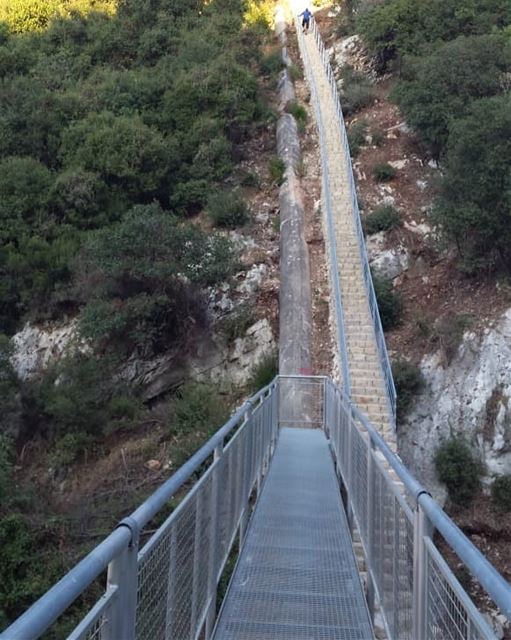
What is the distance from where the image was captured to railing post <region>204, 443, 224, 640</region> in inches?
176

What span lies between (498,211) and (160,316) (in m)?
8.93

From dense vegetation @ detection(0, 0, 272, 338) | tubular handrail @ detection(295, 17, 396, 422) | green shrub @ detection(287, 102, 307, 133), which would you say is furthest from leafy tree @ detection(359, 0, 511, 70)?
dense vegetation @ detection(0, 0, 272, 338)

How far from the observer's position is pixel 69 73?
29.9 meters

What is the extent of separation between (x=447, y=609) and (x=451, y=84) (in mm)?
21008

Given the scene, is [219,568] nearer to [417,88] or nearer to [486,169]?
[486,169]

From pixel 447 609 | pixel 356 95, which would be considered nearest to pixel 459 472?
pixel 447 609

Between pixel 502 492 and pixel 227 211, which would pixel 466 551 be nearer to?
pixel 502 492

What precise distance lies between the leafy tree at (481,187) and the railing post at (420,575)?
40.6ft

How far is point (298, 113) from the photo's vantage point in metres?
28.1

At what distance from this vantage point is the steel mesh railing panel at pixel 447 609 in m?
2.28

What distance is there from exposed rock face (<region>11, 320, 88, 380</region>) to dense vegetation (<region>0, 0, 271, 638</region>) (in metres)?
0.49

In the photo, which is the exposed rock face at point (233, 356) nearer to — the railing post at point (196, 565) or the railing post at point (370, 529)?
the railing post at point (370, 529)

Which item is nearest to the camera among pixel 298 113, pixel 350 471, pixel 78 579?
pixel 78 579

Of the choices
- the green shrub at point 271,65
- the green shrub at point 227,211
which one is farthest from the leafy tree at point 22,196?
the green shrub at point 271,65
